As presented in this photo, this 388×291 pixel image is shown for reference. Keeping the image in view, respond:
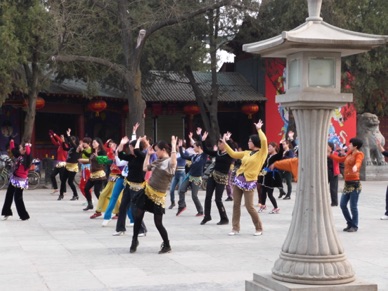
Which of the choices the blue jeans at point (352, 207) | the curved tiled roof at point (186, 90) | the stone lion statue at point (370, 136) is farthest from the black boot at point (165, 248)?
the stone lion statue at point (370, 136)

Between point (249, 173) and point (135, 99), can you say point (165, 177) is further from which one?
point (135, 99)

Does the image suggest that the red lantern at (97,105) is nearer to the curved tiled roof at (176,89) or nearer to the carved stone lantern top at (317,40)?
the curved tiled roof at (176,89)

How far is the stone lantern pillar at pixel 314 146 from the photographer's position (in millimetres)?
6199

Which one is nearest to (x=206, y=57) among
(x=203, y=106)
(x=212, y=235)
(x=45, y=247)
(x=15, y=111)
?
(x=203, y=106)

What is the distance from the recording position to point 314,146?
6.36 m

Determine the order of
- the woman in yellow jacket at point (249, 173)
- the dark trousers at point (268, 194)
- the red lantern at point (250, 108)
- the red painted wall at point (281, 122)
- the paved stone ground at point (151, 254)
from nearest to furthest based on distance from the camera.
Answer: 1. the paved stone ground at point (151, 254)
2. the woman in yellow jacket at point (249, 173)
3. the dark trousers at point (268, 194)
4. the red lantern at point (250, 108)
5. the red painted wall at point (281, 122)

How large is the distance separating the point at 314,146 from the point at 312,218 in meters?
0.65

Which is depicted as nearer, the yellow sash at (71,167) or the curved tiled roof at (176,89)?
the yellow sash at (71,167)

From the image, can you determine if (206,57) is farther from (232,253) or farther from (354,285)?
(354,285)

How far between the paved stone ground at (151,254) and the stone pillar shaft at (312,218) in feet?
3.78

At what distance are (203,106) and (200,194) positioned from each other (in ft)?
23.4

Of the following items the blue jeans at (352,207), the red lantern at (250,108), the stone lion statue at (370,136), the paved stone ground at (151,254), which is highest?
the red lantern at (250,108)

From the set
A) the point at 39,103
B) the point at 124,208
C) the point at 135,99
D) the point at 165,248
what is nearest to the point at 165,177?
the point at 165,248

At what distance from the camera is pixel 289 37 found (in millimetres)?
6070
